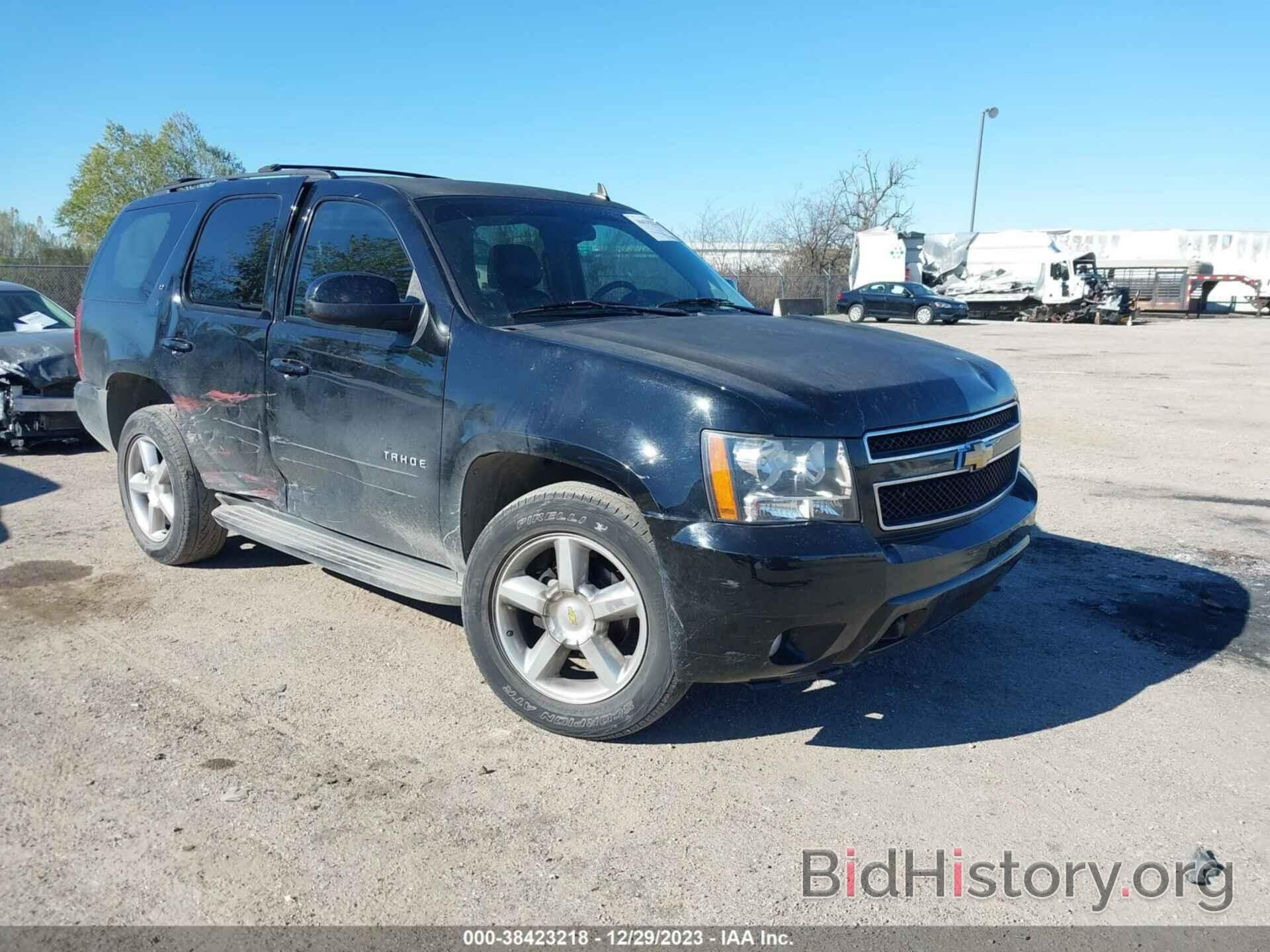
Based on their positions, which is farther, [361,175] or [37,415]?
[37,415]

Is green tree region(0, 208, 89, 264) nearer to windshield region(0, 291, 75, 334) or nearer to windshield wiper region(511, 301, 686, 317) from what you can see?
windshield region(0, 291, 75, 334)

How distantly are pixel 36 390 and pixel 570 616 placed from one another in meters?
7.02

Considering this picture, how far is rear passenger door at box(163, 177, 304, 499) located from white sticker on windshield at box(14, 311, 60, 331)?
5289mm

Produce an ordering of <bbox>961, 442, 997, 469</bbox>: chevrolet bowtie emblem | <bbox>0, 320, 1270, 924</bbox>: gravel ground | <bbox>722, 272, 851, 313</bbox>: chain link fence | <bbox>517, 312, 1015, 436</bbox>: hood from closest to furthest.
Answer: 1. <bbox>0, 320, 1270, 924</bbox>: gravel ground
2. <bbox>517, 312, 1015, 436</bbox>: hood
3. <bbox>961, 442, 997, 469</bbox>: chevrolet bowtie emblem
4. <bbox>722, 272, 851, 313</bbox>: chain link fence

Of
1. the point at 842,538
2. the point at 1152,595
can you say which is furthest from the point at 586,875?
the point at 1152,595

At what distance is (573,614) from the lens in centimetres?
334

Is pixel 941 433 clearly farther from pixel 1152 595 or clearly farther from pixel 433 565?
pixel 1152 595

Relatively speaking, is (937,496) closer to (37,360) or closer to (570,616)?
(570,616)

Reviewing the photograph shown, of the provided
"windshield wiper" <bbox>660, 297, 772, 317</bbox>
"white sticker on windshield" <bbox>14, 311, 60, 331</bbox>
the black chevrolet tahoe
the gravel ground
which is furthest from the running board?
"white sticker on windshield" <bbox>14, 311, 60, 331</bbox>

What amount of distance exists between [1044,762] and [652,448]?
5.67ft

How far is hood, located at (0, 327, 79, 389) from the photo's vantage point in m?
8.23

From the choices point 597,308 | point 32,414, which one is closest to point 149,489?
point 597,308

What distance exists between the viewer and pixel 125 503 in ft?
18.2

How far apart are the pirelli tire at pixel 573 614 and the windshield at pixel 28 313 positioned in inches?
298
